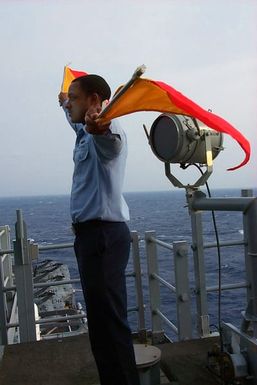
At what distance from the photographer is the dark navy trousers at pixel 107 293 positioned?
2.20 metres

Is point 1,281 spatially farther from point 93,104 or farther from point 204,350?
point 93,104

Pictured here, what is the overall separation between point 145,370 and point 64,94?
177cm

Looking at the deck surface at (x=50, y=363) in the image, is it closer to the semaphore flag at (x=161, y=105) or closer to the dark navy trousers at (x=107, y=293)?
the dark navy trousers at (x=107, y=293)

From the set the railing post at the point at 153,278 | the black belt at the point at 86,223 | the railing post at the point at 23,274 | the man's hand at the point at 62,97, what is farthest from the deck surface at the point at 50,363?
the man's hand at the point at 62,97

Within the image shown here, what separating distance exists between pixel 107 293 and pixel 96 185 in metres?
0.52

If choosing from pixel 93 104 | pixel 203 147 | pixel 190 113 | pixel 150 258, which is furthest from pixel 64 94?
pixel 150 258

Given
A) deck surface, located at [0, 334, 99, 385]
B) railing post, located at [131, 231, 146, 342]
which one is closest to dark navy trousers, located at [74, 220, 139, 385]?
deck surface, located at [0, 334, 99, 385]

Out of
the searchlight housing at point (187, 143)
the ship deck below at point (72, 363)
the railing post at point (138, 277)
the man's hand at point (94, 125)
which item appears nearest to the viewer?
the man's hand at point (94, 125)

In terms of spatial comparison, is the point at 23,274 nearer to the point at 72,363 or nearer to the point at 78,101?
the point at 72,363

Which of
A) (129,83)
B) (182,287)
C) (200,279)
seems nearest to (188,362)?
(182,287)

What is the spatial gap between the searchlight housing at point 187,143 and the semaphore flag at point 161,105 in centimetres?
41

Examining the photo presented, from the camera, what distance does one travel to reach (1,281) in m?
3.92

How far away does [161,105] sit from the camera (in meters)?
2.01

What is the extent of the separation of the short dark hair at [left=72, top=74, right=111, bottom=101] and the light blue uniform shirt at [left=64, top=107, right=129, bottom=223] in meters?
0.21
